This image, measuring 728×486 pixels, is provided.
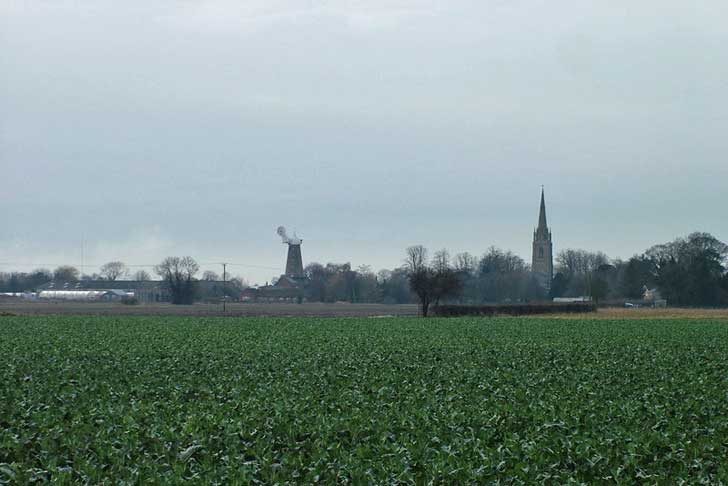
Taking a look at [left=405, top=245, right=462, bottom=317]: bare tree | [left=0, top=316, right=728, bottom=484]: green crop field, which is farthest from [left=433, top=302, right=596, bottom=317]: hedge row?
[left=0, top=316, right=728, bottom=484]: green crop field

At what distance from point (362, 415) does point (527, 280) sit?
16405 cm

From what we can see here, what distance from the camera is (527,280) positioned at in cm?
18000

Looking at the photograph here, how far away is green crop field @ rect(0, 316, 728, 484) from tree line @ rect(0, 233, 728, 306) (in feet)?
201

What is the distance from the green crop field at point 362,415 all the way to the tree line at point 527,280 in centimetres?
6128

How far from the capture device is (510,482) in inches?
523

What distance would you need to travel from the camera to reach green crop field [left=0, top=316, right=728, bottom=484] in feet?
46.1

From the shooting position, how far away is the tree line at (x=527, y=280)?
361ft

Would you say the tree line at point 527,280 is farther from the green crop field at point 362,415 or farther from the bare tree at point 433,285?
the green crop field at point 362,415

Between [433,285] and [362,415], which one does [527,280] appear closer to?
[433,285]

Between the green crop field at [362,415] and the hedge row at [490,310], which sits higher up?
the hedge row at [490,310]

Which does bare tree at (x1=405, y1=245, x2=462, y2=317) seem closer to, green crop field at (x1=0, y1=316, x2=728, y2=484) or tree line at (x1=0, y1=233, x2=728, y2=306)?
tree line at (x1=0, y1=233, x2=728, y2=306)

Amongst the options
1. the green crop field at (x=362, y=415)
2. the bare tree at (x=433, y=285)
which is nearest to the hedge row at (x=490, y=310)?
the bare tree at (x=433, y=285)

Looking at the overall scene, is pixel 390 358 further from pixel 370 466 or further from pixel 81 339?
pixel 370 466

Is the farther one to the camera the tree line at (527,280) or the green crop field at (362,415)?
the tree line at (527,280)
